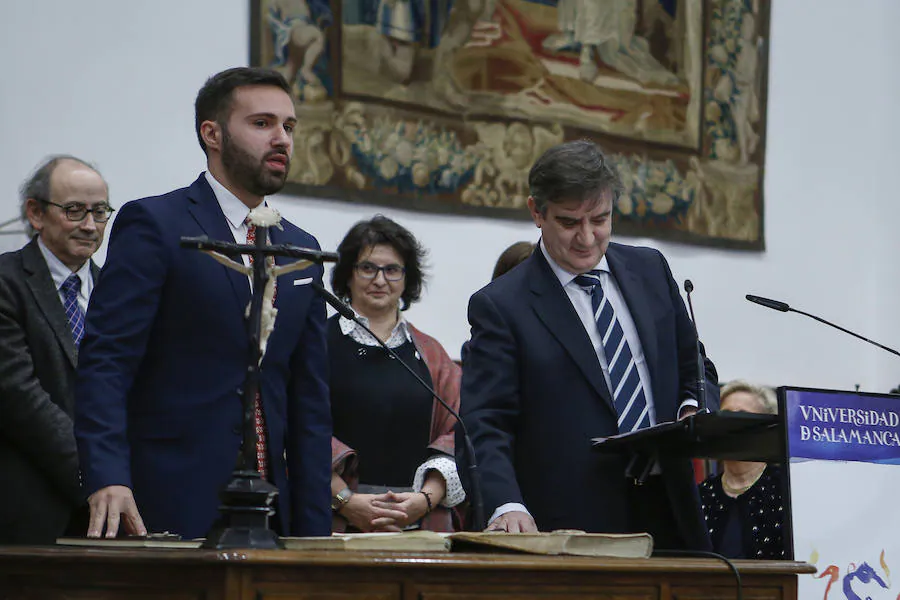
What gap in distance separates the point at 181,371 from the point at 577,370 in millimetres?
880

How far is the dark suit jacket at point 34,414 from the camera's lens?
334 centimetres

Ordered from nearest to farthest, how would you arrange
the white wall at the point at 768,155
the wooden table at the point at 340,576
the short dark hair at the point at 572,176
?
the wooden table at the point at 340,576 → the short dark hair at the point at 572,176 → the white wall at the point at 768,155

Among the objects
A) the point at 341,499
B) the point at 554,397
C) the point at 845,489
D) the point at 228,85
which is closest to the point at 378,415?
the point at 341,499

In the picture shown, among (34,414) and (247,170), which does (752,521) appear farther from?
(34,414)

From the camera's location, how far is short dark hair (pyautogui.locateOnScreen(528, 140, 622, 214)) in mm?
2943

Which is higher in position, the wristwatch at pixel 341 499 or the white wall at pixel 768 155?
the white wall at pixel 768 155

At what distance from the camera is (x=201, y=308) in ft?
8.71

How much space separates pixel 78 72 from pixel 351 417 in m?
1.85

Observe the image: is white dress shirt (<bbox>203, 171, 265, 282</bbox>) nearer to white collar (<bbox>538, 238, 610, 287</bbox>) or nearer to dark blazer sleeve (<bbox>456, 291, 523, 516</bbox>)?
dark blazer sleeve (<bbox>456, 291, 523, 516</bbox>)

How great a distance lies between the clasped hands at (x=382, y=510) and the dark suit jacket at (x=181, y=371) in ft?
3.28

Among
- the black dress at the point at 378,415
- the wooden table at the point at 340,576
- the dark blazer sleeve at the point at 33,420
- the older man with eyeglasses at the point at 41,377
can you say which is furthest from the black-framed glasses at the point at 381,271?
the wooden table at the point at 340,576

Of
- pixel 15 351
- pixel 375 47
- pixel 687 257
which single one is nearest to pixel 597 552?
pixel 15 351

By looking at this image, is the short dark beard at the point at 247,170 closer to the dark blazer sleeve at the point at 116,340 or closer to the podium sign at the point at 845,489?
the dark blazer sleeve at the point at 116,340

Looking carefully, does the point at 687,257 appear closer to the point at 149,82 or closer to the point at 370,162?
the point at 370,162
